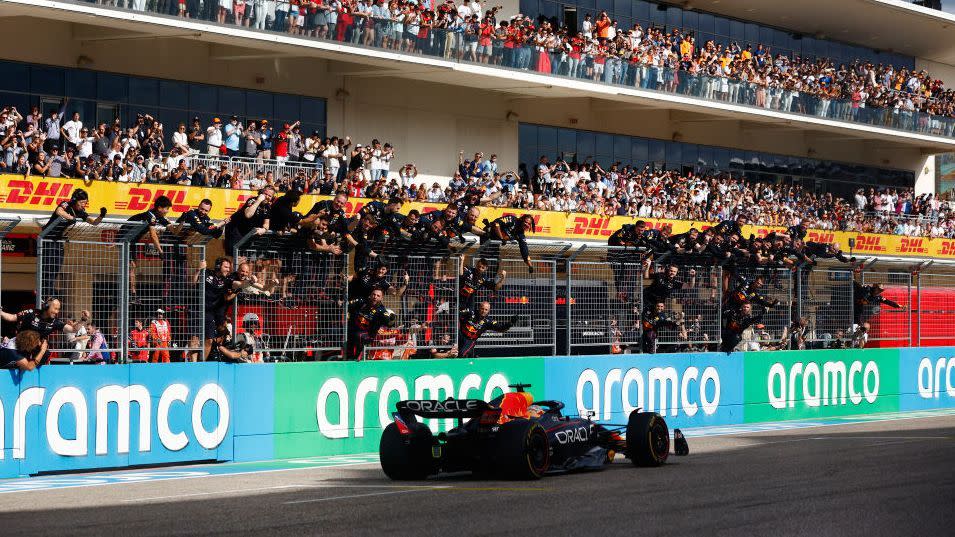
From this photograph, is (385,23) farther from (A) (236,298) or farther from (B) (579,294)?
(A) (236,298)

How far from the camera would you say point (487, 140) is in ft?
127

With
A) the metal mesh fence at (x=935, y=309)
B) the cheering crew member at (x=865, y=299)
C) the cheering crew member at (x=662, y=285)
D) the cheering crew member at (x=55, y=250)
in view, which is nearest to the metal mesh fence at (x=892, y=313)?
the cheering crew member at (x=865, y=299)

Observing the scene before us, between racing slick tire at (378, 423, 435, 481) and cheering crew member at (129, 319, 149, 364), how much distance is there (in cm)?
341

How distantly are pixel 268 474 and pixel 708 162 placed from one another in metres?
33.8

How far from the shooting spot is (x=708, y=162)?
45844 mm

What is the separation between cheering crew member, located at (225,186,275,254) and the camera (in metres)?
15.6

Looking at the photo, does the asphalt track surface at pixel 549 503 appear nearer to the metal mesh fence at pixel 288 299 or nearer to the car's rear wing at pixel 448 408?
the car's rear wing at pixel 448 408

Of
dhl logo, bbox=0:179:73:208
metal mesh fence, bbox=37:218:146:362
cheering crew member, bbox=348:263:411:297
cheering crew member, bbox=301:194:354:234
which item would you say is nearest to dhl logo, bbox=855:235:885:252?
dhl logo, bbox=0:179:73:208

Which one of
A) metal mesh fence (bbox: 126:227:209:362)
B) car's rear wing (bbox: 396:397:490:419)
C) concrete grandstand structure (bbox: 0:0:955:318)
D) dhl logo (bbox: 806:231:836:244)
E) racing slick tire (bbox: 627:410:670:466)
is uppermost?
concrete grandstand structure (bbox: 0:0:955:318)

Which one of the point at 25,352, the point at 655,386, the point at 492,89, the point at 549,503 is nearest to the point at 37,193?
the point at 25,352

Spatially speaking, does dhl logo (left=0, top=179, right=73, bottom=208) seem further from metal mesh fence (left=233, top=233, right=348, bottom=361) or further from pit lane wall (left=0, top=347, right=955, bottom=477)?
pit lane wall (left=0, top=347, right=955, bottom=477)

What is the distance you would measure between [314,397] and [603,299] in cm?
519

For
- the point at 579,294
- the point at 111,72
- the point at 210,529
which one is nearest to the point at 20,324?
the point at 210,529

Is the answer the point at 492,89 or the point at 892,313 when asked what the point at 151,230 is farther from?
the point at 492,89
